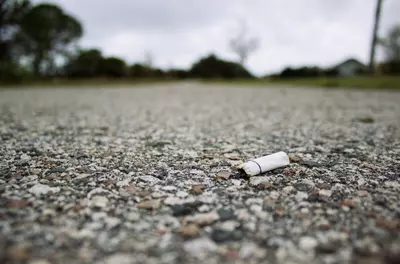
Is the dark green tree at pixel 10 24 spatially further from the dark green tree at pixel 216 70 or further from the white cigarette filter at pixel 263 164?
the dark green tree at pixel 216 70

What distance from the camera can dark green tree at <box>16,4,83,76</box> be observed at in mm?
38812

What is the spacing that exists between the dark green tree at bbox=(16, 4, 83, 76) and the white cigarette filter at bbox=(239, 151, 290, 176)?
47.0 m

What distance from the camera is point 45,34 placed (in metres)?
40.3

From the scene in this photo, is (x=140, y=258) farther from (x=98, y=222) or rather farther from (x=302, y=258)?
(x=302, y=258)

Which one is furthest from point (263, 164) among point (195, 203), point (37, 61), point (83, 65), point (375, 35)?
point (37, 61)

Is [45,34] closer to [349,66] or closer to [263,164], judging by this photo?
[263,164]

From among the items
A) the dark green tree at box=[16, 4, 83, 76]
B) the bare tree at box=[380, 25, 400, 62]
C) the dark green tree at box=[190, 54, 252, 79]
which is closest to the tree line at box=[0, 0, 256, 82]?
the dark green tree at box=[16, 4, 83, 76]

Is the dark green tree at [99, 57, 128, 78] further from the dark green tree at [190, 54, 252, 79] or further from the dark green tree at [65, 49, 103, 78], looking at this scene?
the dark green tree at [190, 54, 252, 79]

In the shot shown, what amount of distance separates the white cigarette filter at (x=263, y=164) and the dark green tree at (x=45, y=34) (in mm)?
46993

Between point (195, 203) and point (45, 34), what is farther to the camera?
point (45, 34)

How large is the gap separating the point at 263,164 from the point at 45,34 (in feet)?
162

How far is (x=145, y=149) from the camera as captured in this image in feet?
10.3

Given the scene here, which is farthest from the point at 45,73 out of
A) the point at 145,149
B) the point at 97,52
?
the point at 145,149

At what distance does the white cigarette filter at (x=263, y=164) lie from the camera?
7.37 ft
